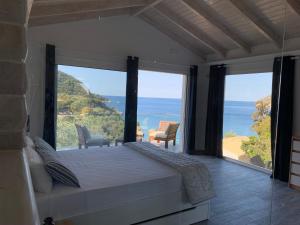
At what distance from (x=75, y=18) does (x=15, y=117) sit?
388 centimetres

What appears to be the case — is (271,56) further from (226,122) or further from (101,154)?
(101,154)

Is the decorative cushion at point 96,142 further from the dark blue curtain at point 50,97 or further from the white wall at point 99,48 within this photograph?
the white wall at point 99,48

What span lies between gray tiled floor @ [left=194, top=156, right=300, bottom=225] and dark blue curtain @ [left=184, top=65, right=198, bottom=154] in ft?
3.89

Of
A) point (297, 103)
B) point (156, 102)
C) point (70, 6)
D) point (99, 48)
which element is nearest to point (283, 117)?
point (297, 103)

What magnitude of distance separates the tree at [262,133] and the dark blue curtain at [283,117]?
8 centimetres

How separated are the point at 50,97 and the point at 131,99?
1.38m

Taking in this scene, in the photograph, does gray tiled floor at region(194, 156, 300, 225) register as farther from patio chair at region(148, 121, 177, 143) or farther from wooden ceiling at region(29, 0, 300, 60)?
wooden ceiling at region(29, 0, 300, 60)

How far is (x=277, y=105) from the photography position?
363cm

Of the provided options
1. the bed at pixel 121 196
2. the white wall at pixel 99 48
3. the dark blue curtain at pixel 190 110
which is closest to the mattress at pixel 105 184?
the bed at pixel 121 196

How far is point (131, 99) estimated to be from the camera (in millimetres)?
4613

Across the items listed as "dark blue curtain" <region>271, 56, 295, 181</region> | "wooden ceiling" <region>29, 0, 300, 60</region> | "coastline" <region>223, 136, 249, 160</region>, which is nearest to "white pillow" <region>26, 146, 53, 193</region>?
"wooden ceiling" <region>29, 0, 300, 60</region>

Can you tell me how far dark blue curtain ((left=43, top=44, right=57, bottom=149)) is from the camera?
4000mm

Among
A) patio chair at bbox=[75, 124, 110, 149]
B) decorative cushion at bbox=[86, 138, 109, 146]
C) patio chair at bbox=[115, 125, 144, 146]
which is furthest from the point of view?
patio chair at bbox=[115, 125, 144, 146]

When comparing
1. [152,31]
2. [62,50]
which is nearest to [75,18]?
[62,50]
